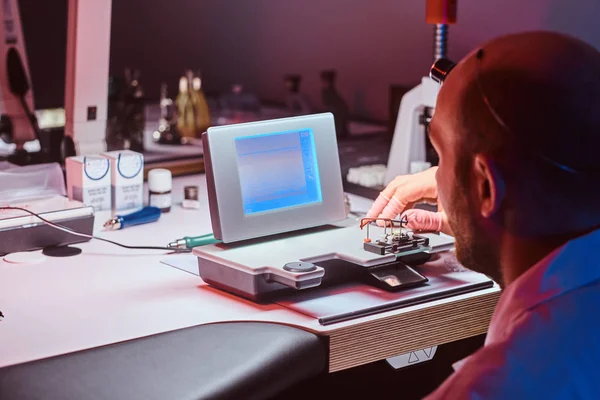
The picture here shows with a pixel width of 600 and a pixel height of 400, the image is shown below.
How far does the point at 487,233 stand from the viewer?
2.66ft

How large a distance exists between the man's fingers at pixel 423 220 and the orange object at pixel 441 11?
0.67 metres

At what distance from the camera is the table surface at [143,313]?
1.22m

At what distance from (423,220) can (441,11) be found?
27.5 inches

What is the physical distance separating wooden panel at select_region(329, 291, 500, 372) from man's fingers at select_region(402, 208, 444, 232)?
0.54 ft

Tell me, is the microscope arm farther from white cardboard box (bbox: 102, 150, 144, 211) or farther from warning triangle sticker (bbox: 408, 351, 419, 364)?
warning triangle sticker (bbox: 408, 351, 419, 364)

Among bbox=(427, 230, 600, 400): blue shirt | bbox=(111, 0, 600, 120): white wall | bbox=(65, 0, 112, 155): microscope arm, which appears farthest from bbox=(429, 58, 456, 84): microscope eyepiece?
bbox=(111, 0, 600, 120): white wall

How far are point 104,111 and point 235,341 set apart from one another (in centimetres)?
102

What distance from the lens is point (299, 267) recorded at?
1289 mm

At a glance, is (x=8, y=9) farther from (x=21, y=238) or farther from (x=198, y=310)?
(x=198, y=310)

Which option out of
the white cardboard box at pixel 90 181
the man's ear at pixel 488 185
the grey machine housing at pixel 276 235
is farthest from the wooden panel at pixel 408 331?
the white cardboard box at pixel 90 181

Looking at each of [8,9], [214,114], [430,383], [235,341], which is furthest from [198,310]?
[214,114]

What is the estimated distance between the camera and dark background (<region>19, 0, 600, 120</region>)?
253 cm

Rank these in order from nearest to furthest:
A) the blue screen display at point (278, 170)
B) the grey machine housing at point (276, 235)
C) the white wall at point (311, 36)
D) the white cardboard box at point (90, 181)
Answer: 1. the grey machine housing at point (276, 235)
2. the blue screen display at point (278, 170)
3. the white cardboard box at point (90, 181)
4. the white wall at point (311, 36)

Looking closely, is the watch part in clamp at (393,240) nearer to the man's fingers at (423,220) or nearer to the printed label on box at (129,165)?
the man's fingers at (423,220)
